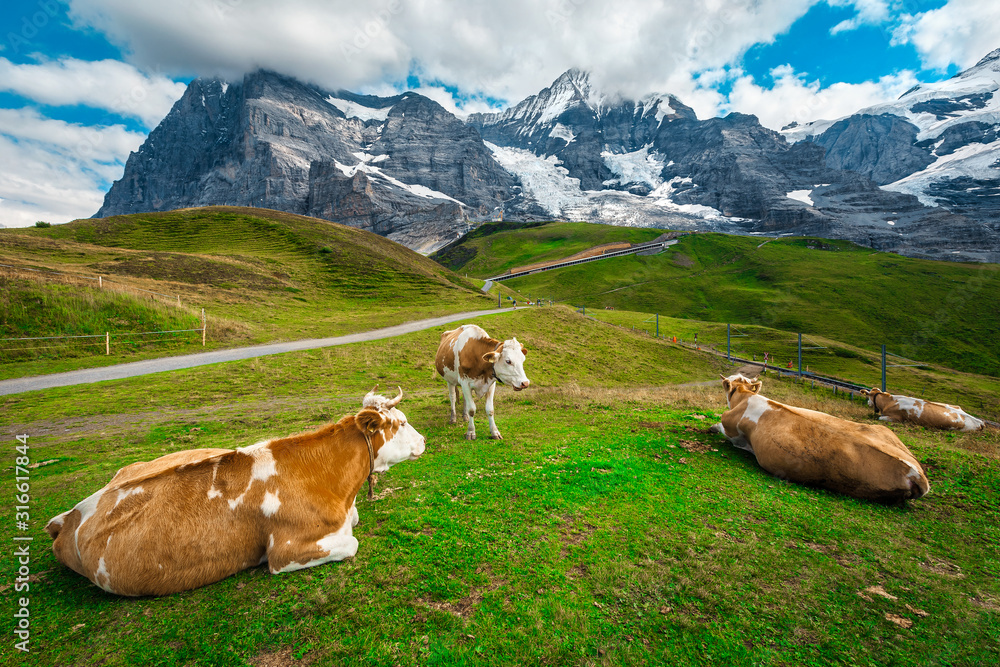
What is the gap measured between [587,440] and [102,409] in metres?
16.3

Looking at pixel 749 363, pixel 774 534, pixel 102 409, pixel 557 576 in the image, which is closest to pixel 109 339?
pixel 102 409

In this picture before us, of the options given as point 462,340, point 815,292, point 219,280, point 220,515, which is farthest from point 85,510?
point 815,292

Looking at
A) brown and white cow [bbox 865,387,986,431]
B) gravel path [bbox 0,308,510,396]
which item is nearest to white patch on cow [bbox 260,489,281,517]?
gravel path [bbox 0,308,510,396]

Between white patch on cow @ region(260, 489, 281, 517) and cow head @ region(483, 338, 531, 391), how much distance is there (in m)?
6.02

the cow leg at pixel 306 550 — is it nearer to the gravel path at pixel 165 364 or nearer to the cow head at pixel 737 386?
the cow head at pixel 737 386

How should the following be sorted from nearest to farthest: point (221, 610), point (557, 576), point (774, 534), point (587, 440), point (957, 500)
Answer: point (221, 610)
point (557, 576)
point (774, 534)
point (957, 500)
point (587, 440)

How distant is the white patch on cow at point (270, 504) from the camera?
5.18m

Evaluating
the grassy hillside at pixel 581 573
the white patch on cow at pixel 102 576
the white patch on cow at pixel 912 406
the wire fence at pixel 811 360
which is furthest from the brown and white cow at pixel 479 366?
the wire fence at pixel 811 360

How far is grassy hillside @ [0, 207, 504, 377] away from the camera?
23.4 metres

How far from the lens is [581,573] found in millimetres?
5113

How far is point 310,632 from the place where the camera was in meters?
4.03

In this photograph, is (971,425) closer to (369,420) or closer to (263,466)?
(369,420)

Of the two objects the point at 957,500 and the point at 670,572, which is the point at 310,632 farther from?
the point at 957,500

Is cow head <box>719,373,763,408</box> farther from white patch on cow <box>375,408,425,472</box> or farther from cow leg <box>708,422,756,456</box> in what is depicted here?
white patch on cow <box>375,408,425,472</box>
